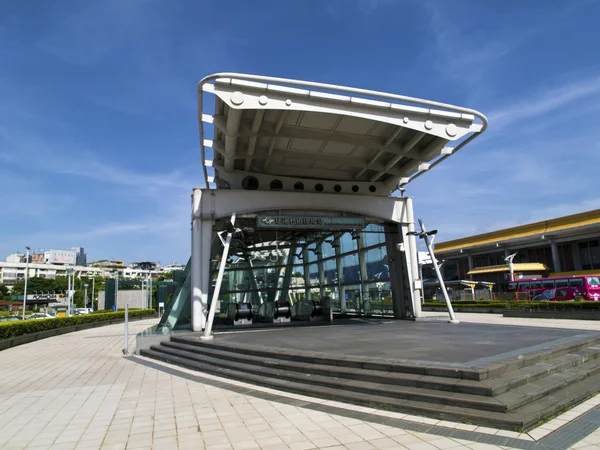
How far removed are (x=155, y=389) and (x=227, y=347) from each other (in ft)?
9.18

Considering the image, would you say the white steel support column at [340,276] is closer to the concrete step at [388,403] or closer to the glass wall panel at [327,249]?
the glass wall panel at [327,249]

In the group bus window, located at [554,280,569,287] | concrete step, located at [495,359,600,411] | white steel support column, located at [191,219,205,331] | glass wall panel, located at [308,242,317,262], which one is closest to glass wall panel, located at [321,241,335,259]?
glass wall panel, located at [308,242,317,262]

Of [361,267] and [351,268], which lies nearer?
[361,267]

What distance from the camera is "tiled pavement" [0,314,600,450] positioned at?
4.86 m

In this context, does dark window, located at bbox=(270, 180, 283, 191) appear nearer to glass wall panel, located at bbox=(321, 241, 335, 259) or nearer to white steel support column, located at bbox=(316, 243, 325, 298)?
glass wall panel, located at bbox=(321, 241, 335, 259)

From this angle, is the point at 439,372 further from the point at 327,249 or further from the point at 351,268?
the point at 327,249

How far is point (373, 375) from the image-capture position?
7008mm

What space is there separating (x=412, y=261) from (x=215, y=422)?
15.1m

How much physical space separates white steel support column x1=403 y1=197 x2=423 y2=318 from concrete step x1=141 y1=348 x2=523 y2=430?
11738 millimetres

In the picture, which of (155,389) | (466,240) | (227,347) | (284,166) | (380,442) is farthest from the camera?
(466,240)

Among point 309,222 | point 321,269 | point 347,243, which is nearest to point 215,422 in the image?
point 309,222

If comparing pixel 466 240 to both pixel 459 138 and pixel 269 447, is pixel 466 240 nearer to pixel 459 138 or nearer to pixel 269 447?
pixel 459 138

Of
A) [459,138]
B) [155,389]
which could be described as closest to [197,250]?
[155,389]

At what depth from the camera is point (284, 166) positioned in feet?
61.4
